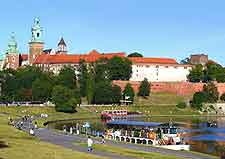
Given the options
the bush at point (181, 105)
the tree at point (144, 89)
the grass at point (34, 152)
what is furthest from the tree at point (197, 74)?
the grass at point (34, 152)

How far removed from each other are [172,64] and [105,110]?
64151 millimetres

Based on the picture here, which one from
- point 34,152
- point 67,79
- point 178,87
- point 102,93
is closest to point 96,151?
point 34,152

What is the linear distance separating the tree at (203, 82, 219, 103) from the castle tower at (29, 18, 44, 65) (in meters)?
60.7

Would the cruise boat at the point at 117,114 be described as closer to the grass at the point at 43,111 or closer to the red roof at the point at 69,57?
the grass at the point at 43,111

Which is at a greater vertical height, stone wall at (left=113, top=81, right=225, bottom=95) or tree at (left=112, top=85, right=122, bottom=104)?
stone wall at (left=113, top=81, right=225, bottom=95)

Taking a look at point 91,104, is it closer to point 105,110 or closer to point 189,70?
point 105,110

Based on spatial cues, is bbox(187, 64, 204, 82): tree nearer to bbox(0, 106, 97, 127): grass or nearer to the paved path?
bbox(0, 106, 97, 127): grass

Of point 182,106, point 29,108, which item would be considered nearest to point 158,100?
point 182,106

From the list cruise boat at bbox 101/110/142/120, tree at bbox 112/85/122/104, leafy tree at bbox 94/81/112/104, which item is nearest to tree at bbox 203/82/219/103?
tree at bbox 112/85/122/104

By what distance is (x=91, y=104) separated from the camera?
411 ft

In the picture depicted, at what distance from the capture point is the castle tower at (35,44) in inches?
6939

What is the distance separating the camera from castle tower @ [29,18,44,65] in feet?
578

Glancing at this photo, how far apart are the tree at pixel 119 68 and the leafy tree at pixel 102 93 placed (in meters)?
22.5

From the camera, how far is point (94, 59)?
168000 millimetres
